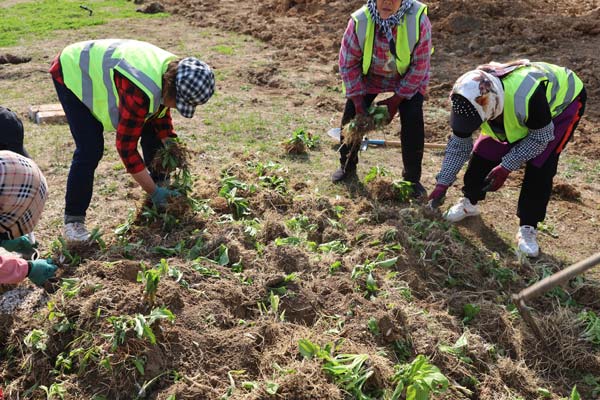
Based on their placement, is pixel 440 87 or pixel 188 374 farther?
pixel 440 87

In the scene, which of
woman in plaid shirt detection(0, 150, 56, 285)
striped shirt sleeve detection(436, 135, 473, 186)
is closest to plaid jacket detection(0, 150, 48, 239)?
woman in plaid shirt detection(0, 150, 56, 285)

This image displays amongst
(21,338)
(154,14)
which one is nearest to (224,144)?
(21,338)

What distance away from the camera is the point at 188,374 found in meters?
2.41

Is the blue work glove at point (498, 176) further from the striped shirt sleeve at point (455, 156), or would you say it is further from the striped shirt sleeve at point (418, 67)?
the striped shirt sleeve at point (418, 67)

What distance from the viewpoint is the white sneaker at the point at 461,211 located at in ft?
13.0

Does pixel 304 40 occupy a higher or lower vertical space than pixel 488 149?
lower

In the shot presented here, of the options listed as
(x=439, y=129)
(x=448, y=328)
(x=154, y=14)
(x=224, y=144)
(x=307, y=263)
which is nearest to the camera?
(x=448, y=328)

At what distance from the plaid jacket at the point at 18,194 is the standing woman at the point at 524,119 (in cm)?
243

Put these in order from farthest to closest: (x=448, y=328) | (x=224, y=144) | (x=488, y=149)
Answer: (x=224, y=144)
(x=488, y=149)
(x=448, y=328)

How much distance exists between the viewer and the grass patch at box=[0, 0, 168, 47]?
31.9 ft

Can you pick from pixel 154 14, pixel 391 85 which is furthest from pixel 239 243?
pixel 154 14

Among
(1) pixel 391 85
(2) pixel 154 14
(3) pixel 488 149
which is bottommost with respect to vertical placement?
(2) pixel 154 14

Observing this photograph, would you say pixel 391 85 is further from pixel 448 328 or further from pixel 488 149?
pixel 448 328

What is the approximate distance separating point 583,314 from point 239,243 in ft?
6.69
